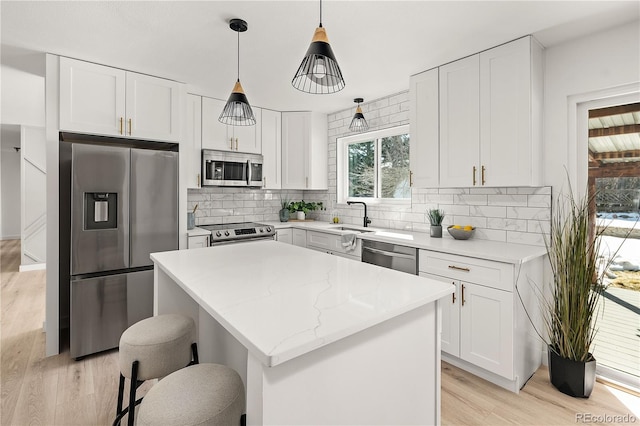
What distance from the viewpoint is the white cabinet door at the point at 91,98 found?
2672 millimetres

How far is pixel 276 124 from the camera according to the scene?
436 centimetres

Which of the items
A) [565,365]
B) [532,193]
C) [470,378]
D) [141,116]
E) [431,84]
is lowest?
[470,378]

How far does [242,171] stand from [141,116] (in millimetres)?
1268

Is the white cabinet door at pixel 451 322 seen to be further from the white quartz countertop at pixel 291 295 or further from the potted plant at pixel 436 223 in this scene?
the white quartz countertop at pixel 291 295

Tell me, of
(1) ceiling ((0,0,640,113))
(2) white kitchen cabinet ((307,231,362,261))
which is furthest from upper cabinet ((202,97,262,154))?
(2) white kitchen cabinet ((307,231,362,261))

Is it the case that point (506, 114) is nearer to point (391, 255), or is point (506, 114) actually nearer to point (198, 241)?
point (391, 255)

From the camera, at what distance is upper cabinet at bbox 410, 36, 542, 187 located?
2.36 m

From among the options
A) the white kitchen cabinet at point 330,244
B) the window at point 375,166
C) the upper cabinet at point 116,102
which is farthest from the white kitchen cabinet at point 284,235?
the upper cabinet at point 116,102

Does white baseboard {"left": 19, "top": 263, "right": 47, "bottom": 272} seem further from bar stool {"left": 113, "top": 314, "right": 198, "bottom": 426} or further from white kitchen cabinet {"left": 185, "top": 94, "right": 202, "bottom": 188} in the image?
bar stool {"left": 113, "top": 314, "right": 198, "bottom": 426}

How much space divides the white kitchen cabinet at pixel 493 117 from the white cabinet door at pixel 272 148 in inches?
87.4

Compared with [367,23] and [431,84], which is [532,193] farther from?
[367,23]

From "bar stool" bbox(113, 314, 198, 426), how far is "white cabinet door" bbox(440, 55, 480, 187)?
2.29 meters

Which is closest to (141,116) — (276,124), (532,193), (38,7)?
(38,7)

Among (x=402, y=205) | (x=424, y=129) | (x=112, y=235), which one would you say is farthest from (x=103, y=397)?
(x=424, y=129)
